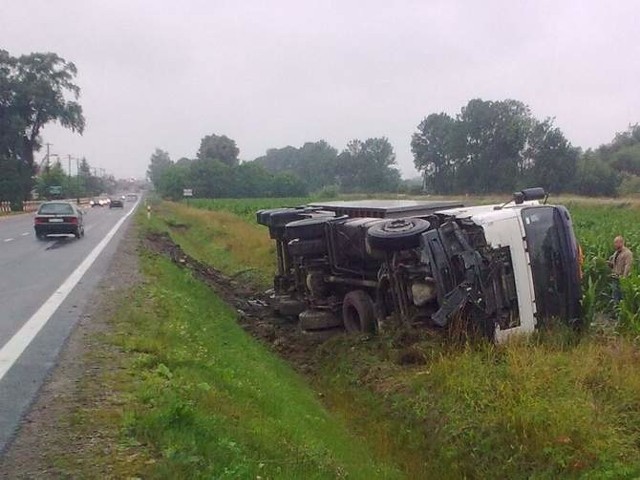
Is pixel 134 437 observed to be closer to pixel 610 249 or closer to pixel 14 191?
pixel 610 249

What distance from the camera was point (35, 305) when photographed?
11852mm

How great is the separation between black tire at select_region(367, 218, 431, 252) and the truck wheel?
57.1 inches

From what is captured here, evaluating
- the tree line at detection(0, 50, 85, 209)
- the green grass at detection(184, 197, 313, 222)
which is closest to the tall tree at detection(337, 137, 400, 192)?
the green grass at detection(184, 197, 313, 222)

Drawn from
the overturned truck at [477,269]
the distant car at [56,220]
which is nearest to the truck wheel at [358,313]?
the overturned truck at [477,269]

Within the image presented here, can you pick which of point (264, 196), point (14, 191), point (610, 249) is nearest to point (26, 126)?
point (14, 191)

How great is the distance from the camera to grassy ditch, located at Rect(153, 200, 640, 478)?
6.52m

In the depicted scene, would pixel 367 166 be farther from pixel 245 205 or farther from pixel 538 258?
pixel 538 258

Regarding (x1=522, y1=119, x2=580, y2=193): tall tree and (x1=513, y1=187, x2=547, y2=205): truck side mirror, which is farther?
(x1=522, y1=119, x2=580, y2=193): tall tree

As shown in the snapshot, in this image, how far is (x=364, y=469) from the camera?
698 cm

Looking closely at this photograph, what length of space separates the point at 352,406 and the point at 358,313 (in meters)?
2.66

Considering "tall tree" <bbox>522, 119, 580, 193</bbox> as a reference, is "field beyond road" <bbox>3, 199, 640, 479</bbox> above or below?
below

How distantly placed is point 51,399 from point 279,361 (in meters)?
5.88

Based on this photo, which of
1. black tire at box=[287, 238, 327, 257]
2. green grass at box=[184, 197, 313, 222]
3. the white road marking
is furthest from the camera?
green grass at box=[184, 197, 313, 222]

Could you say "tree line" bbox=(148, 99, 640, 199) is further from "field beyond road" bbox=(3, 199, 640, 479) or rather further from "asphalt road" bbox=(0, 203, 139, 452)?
"field beyond road" bbox=(3, 199, 640, 479)
